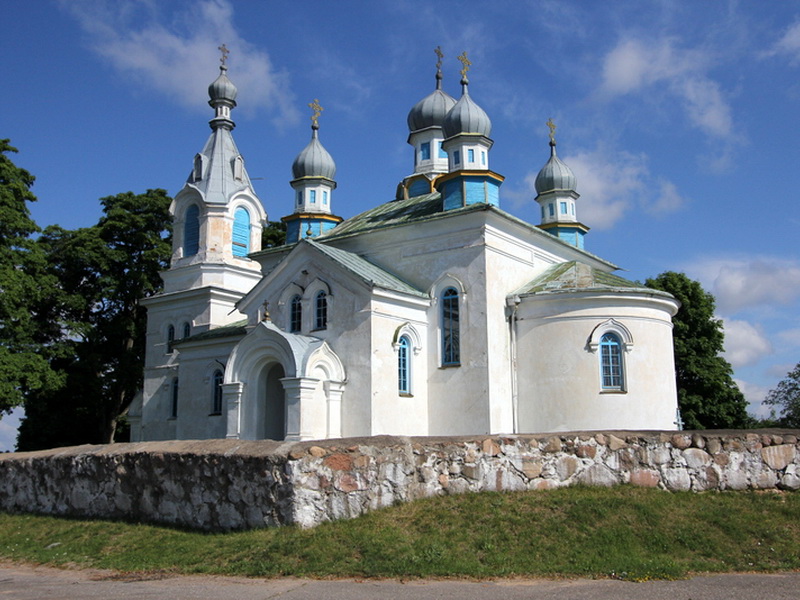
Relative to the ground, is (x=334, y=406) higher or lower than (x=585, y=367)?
lower

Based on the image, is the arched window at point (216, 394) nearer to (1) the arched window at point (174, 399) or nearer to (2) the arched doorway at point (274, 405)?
(1) the arched window at point (174, 399)

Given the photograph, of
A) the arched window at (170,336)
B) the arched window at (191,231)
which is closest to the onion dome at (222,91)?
the arched window at (191,231)

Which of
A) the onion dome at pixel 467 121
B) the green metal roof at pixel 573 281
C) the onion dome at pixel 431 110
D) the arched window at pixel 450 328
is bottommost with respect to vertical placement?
the arched window at pixel 450 328

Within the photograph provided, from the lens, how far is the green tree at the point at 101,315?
105 feet

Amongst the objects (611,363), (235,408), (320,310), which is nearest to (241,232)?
(320,310)

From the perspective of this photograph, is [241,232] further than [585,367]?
Yes

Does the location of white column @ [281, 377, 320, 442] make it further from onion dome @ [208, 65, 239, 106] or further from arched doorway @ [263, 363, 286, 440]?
onion dome @ [208, 65, 239, 106]

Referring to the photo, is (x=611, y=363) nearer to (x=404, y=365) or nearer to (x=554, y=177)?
(x=404, y=365)

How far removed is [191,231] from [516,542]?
2159 cm

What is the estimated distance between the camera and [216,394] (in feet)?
78.9

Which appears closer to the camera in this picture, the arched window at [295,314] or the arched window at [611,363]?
the arched window at [611,363]

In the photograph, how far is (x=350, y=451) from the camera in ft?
31.5

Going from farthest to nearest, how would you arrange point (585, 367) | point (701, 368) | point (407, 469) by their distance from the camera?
point (701, 368)
point (585, 367)
point (407, 469)

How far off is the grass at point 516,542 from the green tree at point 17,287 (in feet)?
52.8
